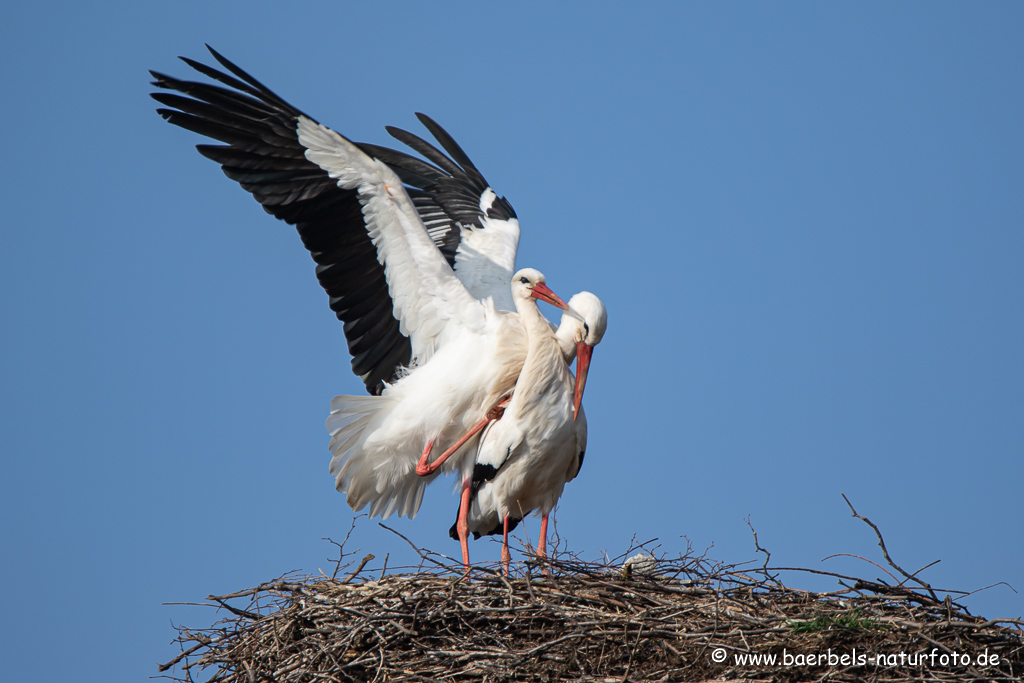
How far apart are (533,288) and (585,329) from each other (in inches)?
17.9

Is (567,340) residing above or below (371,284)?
below

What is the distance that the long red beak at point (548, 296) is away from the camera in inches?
260

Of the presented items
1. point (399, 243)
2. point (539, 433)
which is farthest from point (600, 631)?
point (399, 243)

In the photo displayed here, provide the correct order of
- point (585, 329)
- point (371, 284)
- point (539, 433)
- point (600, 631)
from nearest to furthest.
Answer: point (600, 631) → point (539, 433) → point (585, 329) → point (371, 284)

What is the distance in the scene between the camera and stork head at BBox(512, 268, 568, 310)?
660 cm

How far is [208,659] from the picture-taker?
543 centimetres

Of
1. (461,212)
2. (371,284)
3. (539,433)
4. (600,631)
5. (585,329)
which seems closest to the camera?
(600,631)

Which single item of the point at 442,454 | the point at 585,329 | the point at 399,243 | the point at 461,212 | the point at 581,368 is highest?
the point at 461,212

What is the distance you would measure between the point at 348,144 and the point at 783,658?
372 cm

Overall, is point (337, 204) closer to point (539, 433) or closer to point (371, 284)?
point (371, 284)

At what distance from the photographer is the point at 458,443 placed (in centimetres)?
647

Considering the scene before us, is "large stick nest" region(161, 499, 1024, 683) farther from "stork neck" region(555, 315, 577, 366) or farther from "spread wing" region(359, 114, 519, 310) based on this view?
"spread wing" region(359, 114, 519, 310)

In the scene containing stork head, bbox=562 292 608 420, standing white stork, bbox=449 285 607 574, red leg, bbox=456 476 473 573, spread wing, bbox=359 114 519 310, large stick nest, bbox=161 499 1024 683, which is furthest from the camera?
spread wing, bbox=359 114 519 310

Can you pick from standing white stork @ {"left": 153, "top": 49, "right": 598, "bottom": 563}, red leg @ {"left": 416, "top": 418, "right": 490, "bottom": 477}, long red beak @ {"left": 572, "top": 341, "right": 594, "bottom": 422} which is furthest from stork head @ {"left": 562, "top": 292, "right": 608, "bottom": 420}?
red leg @ {"left": 416, "top": 418, "right": 490, "bottom": 477}
